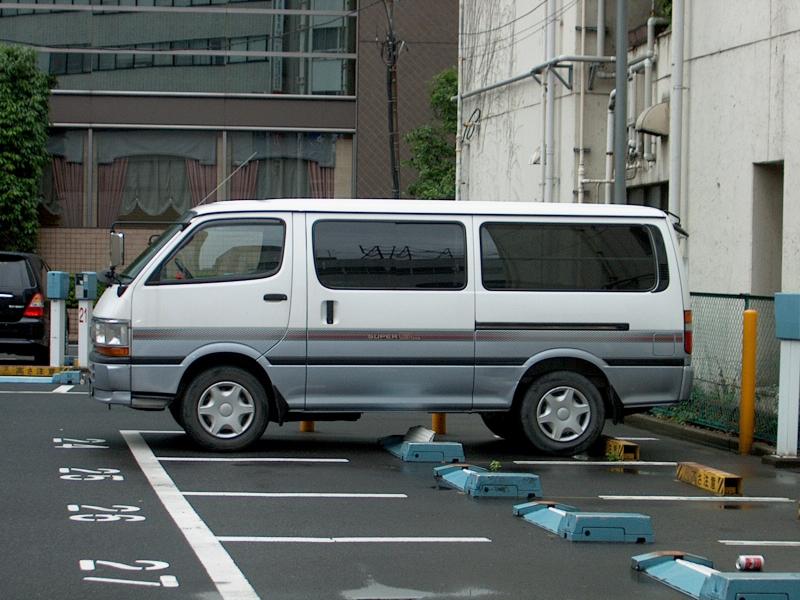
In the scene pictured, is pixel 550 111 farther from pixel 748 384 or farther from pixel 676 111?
pixel 748 384

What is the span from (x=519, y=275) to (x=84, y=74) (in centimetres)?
2320

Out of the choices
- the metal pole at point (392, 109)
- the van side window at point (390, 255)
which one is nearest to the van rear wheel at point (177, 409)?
the van side window at point (390, 255)

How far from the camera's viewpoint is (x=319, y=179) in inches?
1339

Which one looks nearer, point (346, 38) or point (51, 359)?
point (51, 359)

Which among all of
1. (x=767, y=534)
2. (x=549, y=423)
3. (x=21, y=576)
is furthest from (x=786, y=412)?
(x=21, y=576)

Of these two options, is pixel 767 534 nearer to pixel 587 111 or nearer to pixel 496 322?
pixel 496 322

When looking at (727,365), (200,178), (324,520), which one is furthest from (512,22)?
(324,520)

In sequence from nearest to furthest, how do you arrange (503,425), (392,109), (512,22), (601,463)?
(601,463) → (503,425) → (512,22) → (392,109)

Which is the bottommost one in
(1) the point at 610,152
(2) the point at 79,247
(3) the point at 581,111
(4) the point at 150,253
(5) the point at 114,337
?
(5) the point at 114,337

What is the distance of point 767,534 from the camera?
29.7 ft

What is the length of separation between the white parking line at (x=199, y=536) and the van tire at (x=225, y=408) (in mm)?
498

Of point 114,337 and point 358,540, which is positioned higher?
point 114,337

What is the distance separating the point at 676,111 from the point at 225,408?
7.63m

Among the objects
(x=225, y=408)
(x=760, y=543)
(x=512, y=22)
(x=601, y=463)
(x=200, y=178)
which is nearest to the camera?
(x=760, y=543)
